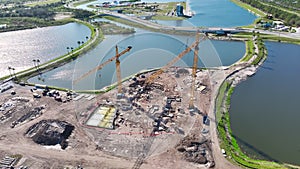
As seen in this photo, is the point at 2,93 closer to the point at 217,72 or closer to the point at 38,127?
the point at 38,127

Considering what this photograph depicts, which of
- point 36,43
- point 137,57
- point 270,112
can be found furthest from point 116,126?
point 36,43

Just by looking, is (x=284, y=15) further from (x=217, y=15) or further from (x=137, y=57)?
(x=137, y=57)

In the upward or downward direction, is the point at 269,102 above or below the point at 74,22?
below

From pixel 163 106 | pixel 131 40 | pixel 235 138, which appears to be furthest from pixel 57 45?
pixel 235 138

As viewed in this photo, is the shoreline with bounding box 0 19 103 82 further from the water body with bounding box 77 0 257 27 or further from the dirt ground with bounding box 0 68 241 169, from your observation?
the water body with bounding box 77 0 257 27

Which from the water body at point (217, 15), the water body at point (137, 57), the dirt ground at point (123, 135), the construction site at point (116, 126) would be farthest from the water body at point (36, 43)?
the water body at point (217, 15)

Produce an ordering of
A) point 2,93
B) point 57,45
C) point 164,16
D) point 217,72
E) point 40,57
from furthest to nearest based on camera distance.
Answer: point 164,16, point 57,45, point 40,57, point 217,72, point 2,93

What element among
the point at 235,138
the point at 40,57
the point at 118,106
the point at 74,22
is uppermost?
the point at 74,22

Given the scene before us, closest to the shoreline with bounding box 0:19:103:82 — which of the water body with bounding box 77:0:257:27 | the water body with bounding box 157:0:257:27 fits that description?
the water body with bounding box 77:0:257:27
